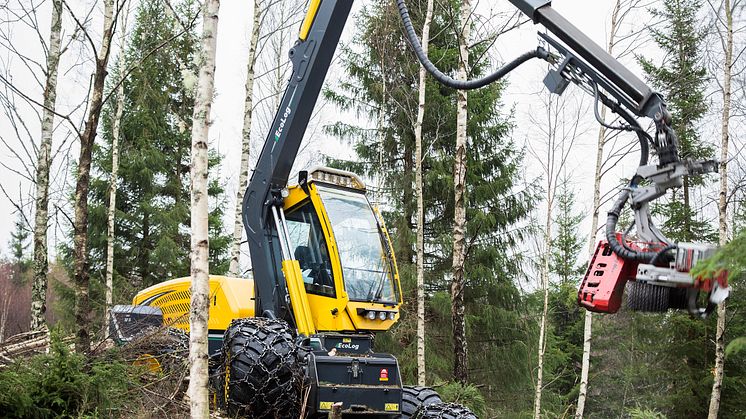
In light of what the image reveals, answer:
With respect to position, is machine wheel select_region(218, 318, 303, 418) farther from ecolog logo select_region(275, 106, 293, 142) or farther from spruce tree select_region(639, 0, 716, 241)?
spruce tree select_region(639, 0, 716, 241)

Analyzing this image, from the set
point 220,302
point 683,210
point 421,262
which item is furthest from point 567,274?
point 220,302

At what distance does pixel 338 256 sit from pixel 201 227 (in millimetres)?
1919

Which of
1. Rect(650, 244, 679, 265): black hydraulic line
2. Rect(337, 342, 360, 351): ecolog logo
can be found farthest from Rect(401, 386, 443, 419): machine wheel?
Rect(650, 244, 679, 265): black hydraulic line

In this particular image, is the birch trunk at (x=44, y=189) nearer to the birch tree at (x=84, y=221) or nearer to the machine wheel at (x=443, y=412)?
the birch tree at (x=84, y=221)

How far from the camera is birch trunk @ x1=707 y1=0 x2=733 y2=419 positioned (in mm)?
13773

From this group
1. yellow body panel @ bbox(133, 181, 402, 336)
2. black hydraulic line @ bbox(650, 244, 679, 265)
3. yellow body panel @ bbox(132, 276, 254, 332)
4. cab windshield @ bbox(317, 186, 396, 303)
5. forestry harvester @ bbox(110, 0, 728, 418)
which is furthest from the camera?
yellow body panel @ bbox(132, 276, 254, 332)

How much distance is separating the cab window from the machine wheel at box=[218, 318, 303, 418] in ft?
3.03

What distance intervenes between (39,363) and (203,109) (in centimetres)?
266

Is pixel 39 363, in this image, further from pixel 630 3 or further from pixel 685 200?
pixel 685 200

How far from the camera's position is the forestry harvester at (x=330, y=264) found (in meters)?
4.46

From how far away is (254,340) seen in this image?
21.5 feet

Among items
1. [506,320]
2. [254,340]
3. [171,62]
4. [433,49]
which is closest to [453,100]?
[433,49]

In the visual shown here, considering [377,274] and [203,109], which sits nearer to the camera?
[203,109]

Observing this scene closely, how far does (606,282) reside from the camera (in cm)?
434
